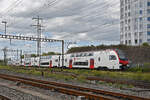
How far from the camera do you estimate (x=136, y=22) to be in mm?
66750

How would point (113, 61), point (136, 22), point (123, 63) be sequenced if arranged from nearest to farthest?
point (123, 63)
point (113, 61)
point (136, 22)

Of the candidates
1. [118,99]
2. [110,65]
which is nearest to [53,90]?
[118,99]

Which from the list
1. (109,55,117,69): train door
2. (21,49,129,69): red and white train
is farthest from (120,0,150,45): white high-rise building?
(109,55,117,69): train door

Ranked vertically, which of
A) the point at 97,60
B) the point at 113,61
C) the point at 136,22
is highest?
the point at 136,22

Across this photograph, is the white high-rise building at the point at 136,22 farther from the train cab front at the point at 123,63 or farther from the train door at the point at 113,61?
the train door at the point at 113,61

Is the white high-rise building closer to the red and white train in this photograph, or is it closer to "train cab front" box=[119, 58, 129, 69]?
the red and white train

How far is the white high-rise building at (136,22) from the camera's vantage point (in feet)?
215

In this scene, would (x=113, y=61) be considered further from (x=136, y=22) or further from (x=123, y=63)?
(x=136, y=22)

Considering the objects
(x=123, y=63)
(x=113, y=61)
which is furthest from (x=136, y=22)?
(x=123, y=63)

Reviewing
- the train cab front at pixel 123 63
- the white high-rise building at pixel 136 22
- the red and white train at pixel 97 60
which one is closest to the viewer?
the train cab front at pixel 123 63

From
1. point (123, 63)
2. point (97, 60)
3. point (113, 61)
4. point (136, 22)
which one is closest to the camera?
point (123, 63)

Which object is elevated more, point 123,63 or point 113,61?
point 113,61

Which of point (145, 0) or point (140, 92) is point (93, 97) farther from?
point (145, 0)

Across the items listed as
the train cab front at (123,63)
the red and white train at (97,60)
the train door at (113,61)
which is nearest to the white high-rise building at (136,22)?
the red and white train at (97,60)
